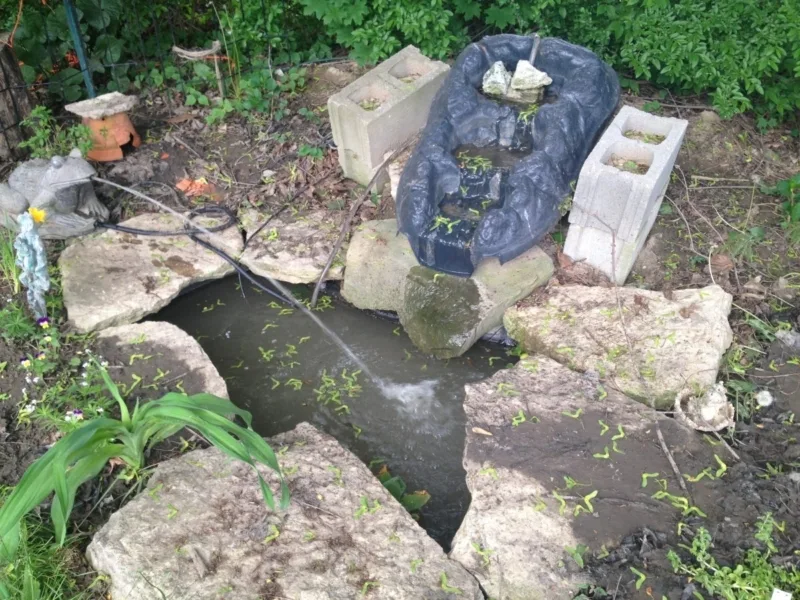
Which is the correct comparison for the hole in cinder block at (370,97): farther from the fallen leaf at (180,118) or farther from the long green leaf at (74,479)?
the long green leaf at (74,479)

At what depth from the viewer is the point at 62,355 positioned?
357 centimetres

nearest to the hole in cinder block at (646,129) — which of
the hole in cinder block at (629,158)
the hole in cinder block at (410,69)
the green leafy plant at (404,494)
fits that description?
the hole in cinder block at (629,158)

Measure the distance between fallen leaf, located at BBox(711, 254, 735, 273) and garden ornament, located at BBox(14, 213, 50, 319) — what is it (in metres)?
3.66

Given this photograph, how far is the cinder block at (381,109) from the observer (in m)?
4.40

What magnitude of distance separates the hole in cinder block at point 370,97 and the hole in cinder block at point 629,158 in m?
1.50

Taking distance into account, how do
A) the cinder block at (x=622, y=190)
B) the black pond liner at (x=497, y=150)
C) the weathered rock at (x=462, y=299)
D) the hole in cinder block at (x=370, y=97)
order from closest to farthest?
the cinder block at (x=622, y=190) → the weathered rock at (x=462, y=299) → the black pond liner at (x=497, y=150) → the hole in cinder block at (x=370, y=97)

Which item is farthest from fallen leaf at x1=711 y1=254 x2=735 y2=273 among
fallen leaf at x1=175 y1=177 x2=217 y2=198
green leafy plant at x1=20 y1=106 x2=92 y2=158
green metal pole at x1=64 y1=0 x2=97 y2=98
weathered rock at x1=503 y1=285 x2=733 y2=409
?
green metal pole at x1=64 y1=0 x2=97 y2=98

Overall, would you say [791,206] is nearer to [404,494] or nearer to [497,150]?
[497,150]

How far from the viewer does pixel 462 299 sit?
12.5 ft

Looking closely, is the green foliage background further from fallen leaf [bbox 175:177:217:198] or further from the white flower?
the white flower

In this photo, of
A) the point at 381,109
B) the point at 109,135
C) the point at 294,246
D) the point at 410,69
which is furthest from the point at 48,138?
the point at 410,69

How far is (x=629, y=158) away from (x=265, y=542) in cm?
273

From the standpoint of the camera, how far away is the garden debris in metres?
3.21

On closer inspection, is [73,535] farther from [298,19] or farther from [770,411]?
[298,19]
